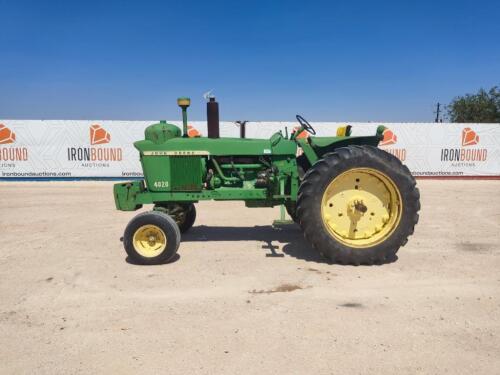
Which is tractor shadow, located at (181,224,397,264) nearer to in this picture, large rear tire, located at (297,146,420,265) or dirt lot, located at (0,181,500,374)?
dirt lot, located at (0,181,500,374)

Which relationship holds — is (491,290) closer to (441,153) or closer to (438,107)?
(441,153)

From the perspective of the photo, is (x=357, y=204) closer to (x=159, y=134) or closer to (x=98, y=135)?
(x=159, y=134)

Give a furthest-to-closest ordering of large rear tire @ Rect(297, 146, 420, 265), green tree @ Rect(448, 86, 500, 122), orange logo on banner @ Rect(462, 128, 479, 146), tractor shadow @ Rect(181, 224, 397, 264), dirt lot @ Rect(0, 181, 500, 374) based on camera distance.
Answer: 1. green tree @ Rect(448, 86, 500, 122)
2. orange logo on banner @ Rect(462, 128, 479, 146)
3. tractor shadow @ Rect(181, 224, 397, 264)
4. large rear tire @ Rect(297, 146, 420, 265)
5. dirt lot @ Rect(0, 181, 500, 374)

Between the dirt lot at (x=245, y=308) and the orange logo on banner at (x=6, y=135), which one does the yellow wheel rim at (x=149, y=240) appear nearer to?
the dirt lot at (x=245, y=308)

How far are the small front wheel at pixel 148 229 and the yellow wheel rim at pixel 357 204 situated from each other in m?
1.81

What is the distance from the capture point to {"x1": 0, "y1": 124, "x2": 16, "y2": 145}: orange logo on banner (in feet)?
40.8

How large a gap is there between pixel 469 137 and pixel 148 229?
14218mm

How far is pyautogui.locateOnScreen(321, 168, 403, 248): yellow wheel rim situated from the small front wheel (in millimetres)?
1814

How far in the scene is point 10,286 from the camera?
11.4ft

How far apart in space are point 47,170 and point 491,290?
13469 millimetres

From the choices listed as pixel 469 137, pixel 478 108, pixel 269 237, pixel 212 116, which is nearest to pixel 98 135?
pixel 212 116

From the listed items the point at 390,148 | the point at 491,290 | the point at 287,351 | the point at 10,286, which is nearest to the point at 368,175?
the point at 491,290

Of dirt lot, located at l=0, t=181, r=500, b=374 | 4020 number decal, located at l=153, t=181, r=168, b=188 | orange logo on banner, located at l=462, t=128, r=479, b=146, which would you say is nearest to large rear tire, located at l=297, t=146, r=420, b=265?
dirt lot, located at l=0, t=181, r=500, b=374

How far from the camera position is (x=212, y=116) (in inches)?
183
